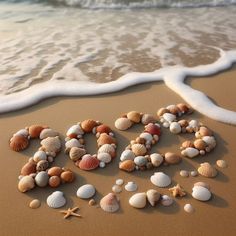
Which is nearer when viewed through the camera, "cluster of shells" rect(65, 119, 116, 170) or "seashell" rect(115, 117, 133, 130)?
"cluster of shells" rect(65, 119, 116, 170)

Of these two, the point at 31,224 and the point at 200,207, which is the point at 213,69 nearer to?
the point at 200,207

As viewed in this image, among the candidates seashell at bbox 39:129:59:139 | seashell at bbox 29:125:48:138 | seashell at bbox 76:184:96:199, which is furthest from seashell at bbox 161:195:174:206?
seashell at bbox 29:125:48:138

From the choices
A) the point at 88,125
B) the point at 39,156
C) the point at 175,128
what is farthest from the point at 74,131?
the point at 175,128

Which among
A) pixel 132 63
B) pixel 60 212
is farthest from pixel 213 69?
pixel 60 212

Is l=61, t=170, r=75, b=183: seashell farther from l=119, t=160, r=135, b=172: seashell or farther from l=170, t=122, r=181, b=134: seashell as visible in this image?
l=170, t=122, r=181, b=134: seashell

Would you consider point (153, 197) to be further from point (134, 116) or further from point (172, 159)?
point (134, 116)

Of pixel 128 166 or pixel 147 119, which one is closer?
pixel 128 166
